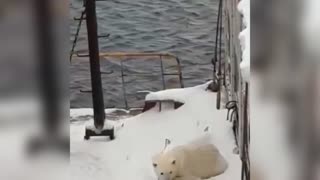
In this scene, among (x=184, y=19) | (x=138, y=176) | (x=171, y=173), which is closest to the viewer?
(x=171, y=173)

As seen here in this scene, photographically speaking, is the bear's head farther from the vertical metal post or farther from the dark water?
the dark water

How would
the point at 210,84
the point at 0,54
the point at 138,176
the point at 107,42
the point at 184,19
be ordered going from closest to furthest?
the point at 0,54, the point at 138,176, the point at 210,84, the point at 107,42, the point at 184,19

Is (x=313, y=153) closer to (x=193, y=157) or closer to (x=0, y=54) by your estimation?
(x=0, y=54)

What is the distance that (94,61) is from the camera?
8.39 feet

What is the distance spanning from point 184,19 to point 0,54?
→ 441cm

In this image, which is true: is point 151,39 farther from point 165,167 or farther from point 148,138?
point 165,167

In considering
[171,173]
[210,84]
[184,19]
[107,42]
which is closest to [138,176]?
[171,173]

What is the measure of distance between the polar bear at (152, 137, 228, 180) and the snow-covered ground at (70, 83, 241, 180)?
4cm

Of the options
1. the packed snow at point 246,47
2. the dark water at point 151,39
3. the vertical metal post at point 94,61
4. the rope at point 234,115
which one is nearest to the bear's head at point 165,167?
the rope at point 234,115

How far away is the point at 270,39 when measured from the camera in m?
0.39

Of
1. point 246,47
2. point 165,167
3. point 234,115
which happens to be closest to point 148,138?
point 234,115

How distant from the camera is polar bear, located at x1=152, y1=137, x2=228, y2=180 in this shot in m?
2.25

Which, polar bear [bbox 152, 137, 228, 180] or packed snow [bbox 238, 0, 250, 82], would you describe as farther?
polar bear [bbox 152, 137, 228, 180]

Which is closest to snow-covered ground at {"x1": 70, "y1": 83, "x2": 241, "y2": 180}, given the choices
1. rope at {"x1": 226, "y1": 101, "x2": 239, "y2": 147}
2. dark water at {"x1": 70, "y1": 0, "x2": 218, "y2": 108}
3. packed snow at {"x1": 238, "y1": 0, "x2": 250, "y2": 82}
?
rope at {"x1": 226, "y1": 101, "x2": 239, "y2": 147}
